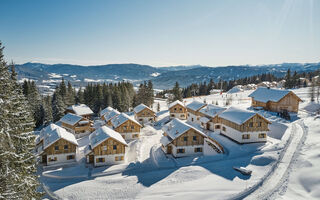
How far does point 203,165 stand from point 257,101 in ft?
132

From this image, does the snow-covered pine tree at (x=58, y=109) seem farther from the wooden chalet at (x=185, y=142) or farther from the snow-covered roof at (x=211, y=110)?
the snow-covered roof at (x=211, y=110)

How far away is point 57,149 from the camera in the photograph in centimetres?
3631

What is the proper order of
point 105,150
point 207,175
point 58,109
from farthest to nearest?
point 58,109, point 105,150, point 207,175

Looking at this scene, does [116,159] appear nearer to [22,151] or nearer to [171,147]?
[171,147]

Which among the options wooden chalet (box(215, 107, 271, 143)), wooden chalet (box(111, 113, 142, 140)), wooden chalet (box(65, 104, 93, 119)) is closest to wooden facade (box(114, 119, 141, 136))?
wooden chalet (box(111, 113, 142, 140))

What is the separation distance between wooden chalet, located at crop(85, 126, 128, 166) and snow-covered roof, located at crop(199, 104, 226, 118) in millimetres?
25231

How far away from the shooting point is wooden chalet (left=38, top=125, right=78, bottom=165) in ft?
118

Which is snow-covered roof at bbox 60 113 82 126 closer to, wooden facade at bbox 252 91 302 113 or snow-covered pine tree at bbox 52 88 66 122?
snow-covered pine tree at bbox 52 88 66 122

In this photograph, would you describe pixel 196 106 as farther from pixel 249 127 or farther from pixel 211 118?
pixel 249 127

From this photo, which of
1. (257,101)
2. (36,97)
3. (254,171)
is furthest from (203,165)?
(36,97)

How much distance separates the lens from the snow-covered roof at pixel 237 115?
4012cm

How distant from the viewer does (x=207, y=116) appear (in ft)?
172

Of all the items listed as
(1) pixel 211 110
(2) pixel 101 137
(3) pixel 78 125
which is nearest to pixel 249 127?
(1) pixel 211 110

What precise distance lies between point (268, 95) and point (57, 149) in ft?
193
